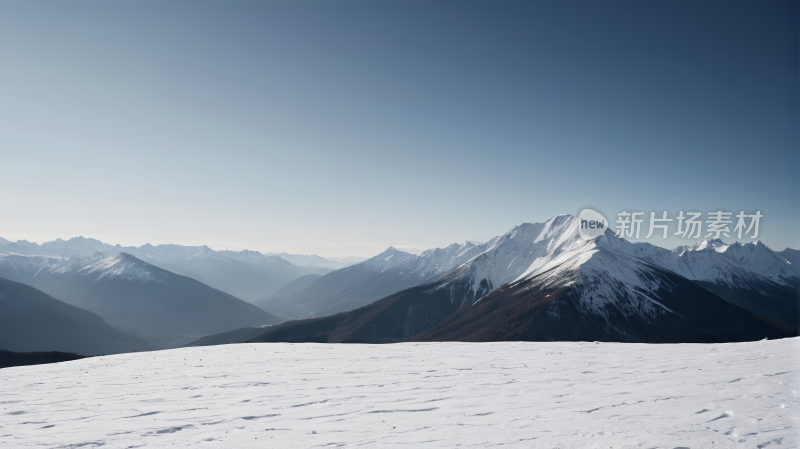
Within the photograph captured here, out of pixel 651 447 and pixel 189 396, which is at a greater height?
pixel 651 447

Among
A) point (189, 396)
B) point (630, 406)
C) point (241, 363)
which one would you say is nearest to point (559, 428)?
point (630, 406)

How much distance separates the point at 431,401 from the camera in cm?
1338

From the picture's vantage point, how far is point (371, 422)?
11469mm

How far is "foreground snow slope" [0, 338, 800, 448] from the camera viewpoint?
10039mm

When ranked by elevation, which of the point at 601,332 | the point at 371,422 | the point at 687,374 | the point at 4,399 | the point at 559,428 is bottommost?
the point at 601,332

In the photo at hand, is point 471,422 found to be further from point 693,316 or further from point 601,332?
point 693,316

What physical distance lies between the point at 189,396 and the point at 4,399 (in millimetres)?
8772

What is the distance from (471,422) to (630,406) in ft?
17.9

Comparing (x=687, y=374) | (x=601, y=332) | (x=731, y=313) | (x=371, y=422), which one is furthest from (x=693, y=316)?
(x=371, y=422)

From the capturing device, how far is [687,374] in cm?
1517

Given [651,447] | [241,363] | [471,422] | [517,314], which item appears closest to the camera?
[651,447]

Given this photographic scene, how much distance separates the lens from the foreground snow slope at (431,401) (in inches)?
395

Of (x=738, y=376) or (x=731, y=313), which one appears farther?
(x=731, y=313)

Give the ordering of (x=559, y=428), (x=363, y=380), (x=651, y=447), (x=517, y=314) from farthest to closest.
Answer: (x=517, y=314) < (x=363, y=380) < (x=559, y=428) < (x=651, y=447)
